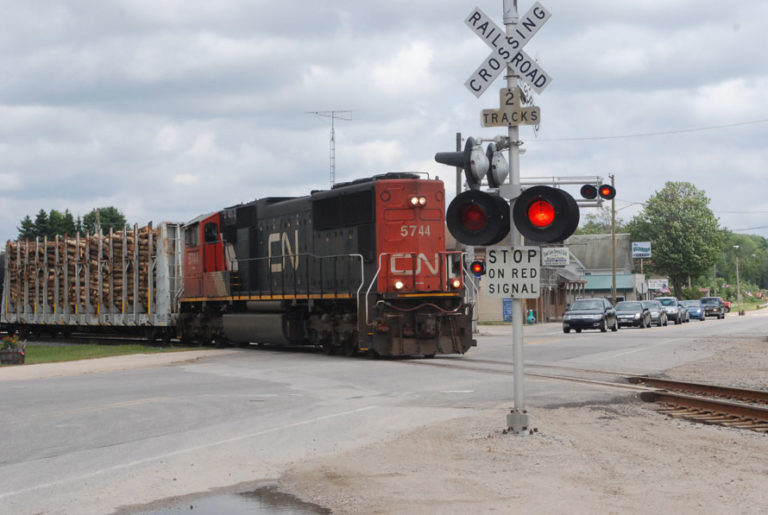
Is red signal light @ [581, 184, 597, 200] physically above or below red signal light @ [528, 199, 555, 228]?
above

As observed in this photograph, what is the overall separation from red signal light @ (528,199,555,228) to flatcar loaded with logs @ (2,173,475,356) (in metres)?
11.8

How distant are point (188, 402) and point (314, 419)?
9.46 ft

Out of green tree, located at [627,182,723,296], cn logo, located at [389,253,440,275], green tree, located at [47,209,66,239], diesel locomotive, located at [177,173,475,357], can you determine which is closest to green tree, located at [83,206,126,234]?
green tree, located at [47,209,66,239]

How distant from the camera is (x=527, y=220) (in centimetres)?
951

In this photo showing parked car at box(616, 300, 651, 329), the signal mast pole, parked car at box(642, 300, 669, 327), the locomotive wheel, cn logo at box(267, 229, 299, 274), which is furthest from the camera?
parked car at box(642, 300, 669, 327)

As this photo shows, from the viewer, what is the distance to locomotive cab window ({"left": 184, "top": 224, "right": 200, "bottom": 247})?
29578mm

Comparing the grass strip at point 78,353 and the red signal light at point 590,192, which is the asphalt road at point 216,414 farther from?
the red signal light at point 590,192

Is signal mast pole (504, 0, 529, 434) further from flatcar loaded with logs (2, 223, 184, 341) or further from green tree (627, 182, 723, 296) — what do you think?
green tree (627, 182, 723, 296)

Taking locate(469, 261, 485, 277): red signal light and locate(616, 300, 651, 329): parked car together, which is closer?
locate(469, 261, 485, 277): red signal light

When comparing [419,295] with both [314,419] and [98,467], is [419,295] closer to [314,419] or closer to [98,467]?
[314,419]

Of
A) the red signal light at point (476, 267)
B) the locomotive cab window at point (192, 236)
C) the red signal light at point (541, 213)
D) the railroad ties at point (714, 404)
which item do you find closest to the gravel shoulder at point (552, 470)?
the railroad ties at point (714, 404)

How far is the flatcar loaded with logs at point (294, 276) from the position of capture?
2150 cm

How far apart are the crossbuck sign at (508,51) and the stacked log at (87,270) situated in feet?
73.8

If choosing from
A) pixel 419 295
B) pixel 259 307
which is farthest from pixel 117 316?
pixel 419 295
